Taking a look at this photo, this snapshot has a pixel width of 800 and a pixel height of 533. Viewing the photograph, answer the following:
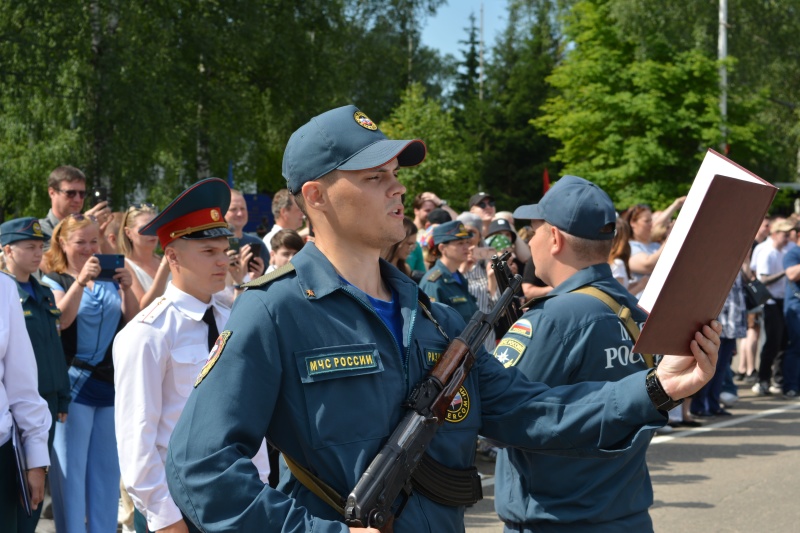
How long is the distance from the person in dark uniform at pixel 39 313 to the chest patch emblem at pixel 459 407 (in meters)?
3.68

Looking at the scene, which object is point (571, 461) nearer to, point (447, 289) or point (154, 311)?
point (154, 311)

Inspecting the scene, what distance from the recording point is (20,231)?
6.14 metres

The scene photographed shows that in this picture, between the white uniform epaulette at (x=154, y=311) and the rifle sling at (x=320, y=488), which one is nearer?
the rifle sling at (x=320, y=488)

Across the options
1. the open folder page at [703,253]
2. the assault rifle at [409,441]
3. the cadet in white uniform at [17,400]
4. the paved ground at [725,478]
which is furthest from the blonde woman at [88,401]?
the open folder page at [703,253]

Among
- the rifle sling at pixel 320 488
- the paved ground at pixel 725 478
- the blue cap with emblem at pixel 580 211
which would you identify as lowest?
the paved ground at pixel 725 478

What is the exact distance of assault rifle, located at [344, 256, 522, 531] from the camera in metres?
2.28

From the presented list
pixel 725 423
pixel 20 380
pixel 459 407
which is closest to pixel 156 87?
pixel 725 423

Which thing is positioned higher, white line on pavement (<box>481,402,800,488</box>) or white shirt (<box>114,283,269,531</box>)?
white shirt (<box>114,283,269,531</box>)

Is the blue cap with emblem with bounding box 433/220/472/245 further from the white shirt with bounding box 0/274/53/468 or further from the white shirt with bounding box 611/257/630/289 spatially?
the white shirt with bounding box 0/274/53/468

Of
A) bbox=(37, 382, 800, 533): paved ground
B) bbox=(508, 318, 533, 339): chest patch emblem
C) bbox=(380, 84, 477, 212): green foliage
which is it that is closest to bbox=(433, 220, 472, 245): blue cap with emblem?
bbox=(37, 382, 800, 533): paved ground

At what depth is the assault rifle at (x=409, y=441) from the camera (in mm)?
2275

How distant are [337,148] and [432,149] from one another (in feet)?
115

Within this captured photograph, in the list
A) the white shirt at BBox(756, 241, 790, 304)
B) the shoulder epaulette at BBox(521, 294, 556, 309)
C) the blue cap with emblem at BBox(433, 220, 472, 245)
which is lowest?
the white shirt at BBox(756, 241, 790, 304)

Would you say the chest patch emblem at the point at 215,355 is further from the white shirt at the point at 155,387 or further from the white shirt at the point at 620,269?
the white shirt at the point at 620,269
